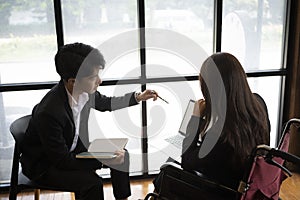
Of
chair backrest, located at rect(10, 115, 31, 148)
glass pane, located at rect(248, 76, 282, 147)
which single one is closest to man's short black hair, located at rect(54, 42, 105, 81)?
chair backrest, located at rect(10, 115, 31, 148)

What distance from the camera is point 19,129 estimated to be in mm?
Result: 1786

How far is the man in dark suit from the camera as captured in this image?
1718 millimetres

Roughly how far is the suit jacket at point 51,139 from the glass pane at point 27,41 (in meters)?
0.61

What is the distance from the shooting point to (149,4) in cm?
233

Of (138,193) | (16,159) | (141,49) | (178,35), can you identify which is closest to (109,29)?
(141,49)

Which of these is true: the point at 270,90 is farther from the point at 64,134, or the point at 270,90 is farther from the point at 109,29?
the point at 64,134

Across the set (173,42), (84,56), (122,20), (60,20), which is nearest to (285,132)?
(84,56)

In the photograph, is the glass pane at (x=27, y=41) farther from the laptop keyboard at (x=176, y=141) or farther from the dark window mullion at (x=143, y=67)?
the laptop keyboard at (x=176, y=141)

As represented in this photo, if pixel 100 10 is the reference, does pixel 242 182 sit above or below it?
below

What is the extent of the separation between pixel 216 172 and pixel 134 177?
1.26 metres

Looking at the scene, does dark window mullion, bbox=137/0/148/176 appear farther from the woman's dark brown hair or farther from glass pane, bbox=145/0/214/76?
the woman's dark brown hair

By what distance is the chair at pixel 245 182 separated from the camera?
4.16ft

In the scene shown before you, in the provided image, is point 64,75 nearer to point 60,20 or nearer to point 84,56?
point 84,56

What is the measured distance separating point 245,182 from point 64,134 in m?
0.93
